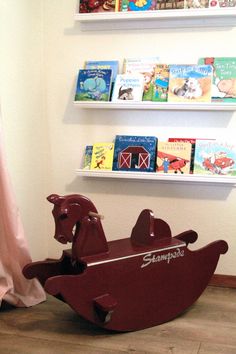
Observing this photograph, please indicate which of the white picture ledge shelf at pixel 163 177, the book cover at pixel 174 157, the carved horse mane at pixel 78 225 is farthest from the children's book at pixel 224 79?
the carved horse mane at pixel 78 225

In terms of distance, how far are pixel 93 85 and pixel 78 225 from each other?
860mm

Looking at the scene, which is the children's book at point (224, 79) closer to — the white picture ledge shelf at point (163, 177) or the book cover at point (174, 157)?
the book cover at point (174, 157)

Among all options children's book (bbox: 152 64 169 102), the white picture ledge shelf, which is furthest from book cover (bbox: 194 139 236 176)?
children's book (bbox: 152 64 169 102)

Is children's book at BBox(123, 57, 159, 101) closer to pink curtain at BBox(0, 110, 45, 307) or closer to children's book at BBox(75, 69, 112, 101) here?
children's book at BBox(75, 69, 112, 101)

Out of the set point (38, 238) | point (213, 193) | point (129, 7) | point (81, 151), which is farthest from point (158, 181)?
point (129, 7)

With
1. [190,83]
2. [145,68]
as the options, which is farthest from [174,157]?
[145,68]

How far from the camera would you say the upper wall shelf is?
7.18 feet

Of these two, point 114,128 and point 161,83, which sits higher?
point 161,83

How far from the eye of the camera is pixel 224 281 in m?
2.37

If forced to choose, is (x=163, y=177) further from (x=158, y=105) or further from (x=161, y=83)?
(x=161, y=83)

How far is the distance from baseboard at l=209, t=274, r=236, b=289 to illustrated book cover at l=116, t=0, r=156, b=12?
1.41m

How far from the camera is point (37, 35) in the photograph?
7.98 feet

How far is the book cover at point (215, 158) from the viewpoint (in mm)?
2236

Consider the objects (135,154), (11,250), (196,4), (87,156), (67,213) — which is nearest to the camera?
→ (67,213)
